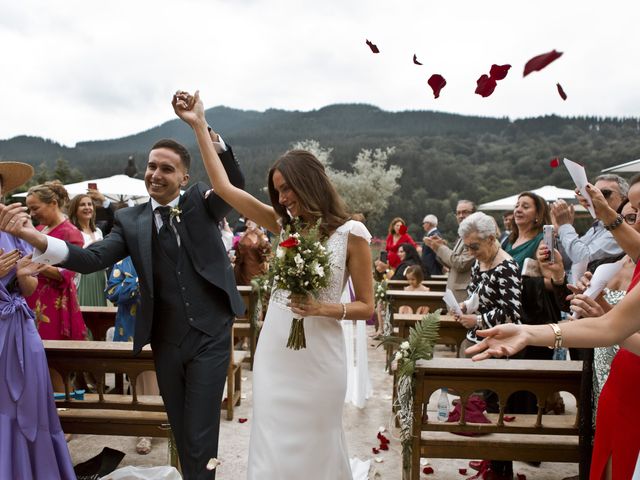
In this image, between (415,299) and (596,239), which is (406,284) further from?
(596,239)

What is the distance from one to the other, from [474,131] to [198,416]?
53328 millimetres

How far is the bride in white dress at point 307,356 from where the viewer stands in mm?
2707

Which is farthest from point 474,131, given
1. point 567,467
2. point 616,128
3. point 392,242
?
point 567,467

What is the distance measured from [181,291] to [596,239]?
3816mm

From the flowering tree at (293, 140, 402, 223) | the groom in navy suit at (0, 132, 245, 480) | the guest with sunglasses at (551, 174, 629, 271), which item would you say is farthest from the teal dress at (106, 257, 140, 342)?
the flowering tree at (293, 140, 402, 223)

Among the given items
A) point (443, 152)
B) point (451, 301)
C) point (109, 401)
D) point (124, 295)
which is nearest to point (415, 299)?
point (451, 301)

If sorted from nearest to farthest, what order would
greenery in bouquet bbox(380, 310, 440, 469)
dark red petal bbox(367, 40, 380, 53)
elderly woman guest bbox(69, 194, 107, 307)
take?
dark red petal bbox(367, 40, 380, 53), greenery in bouquet bbox(380, 310, 440, 469), elderly woman guest bbox(69, 194, 107, 307)

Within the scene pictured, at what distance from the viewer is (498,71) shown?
2.12 metres

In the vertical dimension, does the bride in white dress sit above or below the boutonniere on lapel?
below

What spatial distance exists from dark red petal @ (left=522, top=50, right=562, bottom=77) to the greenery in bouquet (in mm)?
2158

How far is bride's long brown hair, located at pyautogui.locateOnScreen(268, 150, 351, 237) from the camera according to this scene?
9.02 feet

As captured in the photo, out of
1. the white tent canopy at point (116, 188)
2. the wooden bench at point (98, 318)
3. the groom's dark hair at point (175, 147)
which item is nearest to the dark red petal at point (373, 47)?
the groom's dark hair at point (175, 147)

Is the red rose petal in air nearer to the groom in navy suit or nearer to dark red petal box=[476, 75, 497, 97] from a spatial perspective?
the groom in navy suit

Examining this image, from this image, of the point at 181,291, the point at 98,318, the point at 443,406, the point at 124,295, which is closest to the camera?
the point at 181,291
